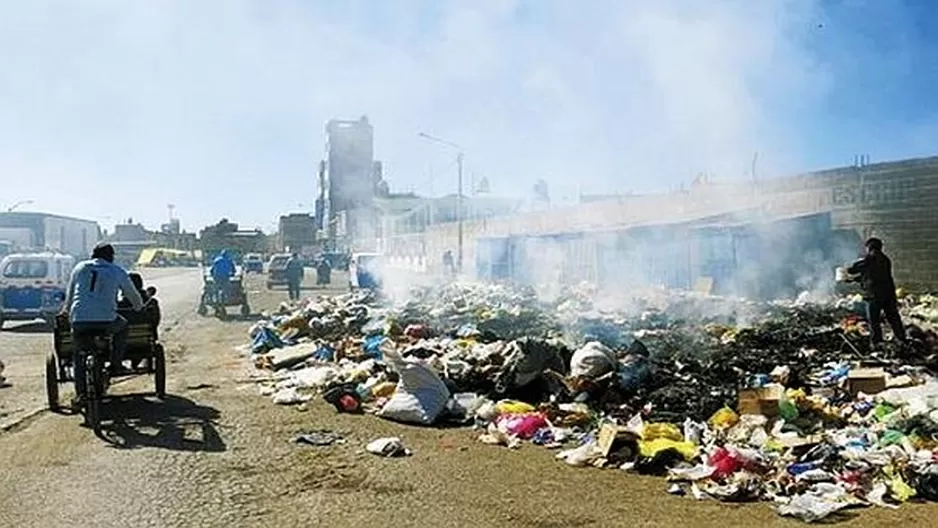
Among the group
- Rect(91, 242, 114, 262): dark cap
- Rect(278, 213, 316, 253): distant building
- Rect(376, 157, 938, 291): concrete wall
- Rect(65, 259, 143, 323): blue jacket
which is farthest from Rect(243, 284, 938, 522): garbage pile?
Rect(278, 213, 316, 253): distant building

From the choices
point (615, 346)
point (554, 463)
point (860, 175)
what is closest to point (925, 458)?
point (554, 463)

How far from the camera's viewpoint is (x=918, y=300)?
18062mm

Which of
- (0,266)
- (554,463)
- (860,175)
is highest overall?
(860,175)

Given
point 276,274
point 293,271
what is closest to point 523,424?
point 293,271

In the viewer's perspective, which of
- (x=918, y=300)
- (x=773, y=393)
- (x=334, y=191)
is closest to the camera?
(x=773, y=393)

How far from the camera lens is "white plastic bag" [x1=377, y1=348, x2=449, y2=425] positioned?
8469mm

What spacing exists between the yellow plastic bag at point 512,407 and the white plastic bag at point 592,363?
0.71 m

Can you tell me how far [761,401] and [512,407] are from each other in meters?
2.24

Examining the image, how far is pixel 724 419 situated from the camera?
25.5ft

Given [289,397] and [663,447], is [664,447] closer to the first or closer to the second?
[663,447]

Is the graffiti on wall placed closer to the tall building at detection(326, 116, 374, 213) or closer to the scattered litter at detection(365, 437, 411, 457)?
the scattered litter at detection(365, 437, 411, 457)

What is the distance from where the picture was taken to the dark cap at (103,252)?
8.45 m

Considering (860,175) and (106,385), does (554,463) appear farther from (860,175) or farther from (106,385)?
(860,175)

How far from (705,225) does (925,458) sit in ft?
66.3
